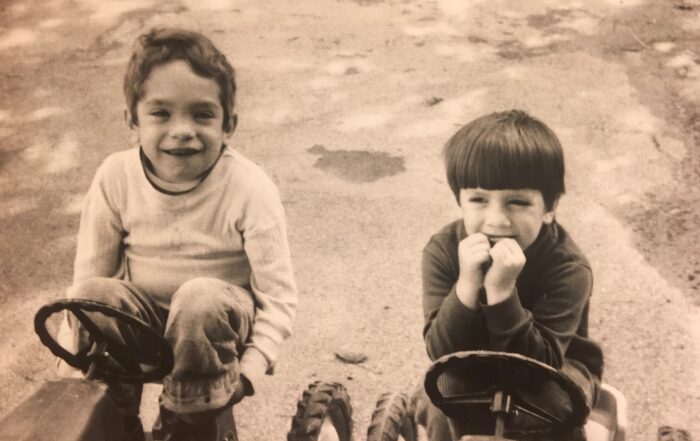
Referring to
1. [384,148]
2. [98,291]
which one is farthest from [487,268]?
[384,148]

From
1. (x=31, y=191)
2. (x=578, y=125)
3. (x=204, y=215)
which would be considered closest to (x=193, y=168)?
(x=204, y=215)

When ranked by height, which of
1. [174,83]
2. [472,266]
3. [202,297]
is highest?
[174,83]

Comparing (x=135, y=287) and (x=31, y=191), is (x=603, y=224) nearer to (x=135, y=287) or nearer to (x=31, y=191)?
(x=135, y=287)

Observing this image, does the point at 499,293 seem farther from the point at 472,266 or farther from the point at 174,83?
the point at 174,83

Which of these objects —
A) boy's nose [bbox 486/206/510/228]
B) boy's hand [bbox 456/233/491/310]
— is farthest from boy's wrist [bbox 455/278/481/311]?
boy's nose [bbox 486/206/510/228]

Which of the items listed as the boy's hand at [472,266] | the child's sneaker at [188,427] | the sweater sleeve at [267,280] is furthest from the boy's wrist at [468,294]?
the child's sneaker at [188,427]

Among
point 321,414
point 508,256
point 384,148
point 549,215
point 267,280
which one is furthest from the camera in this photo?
point 384,148
